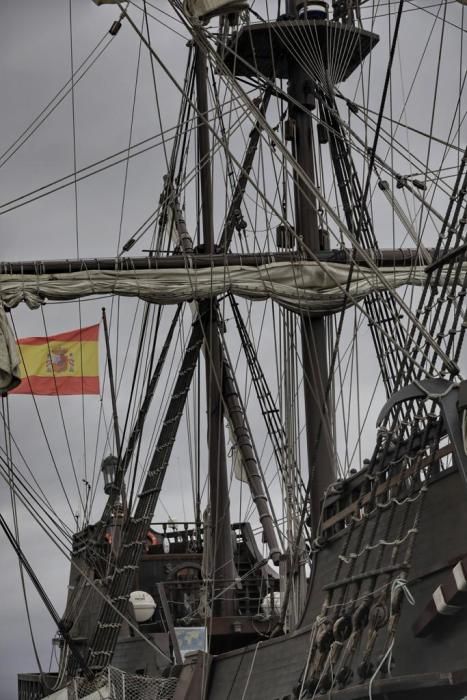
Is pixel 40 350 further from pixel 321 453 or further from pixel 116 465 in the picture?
pixel 321 453

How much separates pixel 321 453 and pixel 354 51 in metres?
7.22

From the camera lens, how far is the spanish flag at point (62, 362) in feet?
90.0

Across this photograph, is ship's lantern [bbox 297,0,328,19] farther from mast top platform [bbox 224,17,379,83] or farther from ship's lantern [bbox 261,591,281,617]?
ship's lantern [bbox 261,591,281,617]

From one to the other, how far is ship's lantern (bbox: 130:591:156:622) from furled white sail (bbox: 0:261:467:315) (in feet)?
16.0

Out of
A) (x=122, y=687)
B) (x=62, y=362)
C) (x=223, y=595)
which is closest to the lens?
(x=122, y=687)

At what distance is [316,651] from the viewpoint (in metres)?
14.4

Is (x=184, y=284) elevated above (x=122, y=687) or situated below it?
above

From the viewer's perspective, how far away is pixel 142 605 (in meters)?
23.1

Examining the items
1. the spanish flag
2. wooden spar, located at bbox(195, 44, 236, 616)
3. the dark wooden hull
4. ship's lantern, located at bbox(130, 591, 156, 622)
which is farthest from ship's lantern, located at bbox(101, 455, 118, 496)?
the dark wooden hull

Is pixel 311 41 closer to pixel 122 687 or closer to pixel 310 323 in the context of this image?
pixel 310 323

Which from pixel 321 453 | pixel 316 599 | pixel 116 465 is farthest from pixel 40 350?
pixel 316 599

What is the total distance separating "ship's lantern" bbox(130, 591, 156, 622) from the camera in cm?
2305

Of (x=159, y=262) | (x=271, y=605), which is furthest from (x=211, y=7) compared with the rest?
(x=271, y=605)

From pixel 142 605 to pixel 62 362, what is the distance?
19.7 ft
